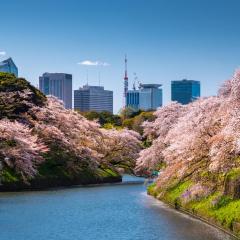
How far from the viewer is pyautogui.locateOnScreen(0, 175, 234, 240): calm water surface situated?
95.1 feet

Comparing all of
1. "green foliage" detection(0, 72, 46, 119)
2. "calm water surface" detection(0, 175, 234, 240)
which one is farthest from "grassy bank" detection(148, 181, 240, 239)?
"green foliage" detection(0, 72, 46, 119)

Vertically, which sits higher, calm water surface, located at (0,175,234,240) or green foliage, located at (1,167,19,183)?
green foliage, located at (1,167,19,183)

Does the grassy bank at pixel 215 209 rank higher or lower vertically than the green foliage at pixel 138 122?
lower

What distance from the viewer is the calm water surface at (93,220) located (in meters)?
29.0

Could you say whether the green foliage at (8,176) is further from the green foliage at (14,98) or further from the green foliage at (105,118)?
the green foliage at (105,118)

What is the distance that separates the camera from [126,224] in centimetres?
3262

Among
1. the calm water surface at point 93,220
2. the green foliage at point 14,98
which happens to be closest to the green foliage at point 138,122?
the green foliage at point 14,98

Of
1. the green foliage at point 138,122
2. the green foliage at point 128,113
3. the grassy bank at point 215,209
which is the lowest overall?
the grassy bank at point 215,209

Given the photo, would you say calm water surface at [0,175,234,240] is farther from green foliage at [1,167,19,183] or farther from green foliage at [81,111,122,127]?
green foliage at [81,111,122,127]

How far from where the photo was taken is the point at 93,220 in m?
34.2

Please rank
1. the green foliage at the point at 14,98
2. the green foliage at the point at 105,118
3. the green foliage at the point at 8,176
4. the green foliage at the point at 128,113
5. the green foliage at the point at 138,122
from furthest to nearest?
the green foliage at the point at 128,113 < the green foliage at the point at 105,118 < the green foliage at the point at 138,122 < the green foliage at the point at 14,98 < the green foliage at the point at 8,176

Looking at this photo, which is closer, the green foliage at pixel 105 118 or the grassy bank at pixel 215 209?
the grassy bank at pixel 215 209

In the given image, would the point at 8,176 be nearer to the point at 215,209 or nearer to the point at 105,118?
the point at 215,209

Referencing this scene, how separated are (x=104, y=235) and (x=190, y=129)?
16.3m
